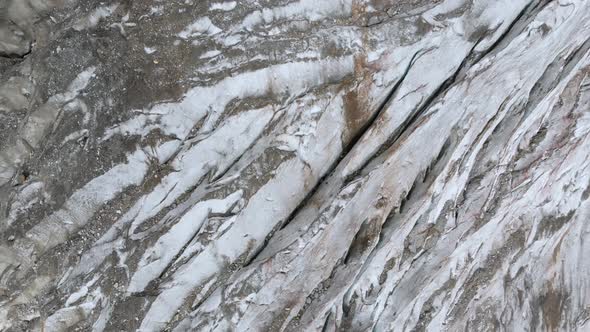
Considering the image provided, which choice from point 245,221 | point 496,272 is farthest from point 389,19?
point 496,272

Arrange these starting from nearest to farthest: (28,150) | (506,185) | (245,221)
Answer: (28,150)
(245,221)
(506,185)

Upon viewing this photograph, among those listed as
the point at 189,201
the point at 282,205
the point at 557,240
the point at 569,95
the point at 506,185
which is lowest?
the point at 557,240

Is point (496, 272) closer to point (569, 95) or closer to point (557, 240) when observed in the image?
point (557, 240)

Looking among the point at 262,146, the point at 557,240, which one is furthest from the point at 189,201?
the point at 557,240

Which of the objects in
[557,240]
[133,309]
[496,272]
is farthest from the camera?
[557,240]

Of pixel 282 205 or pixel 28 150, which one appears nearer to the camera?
pixel 28 150

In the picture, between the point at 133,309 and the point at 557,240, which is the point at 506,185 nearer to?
the point at 557,240

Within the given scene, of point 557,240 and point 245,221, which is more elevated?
point 245,221
